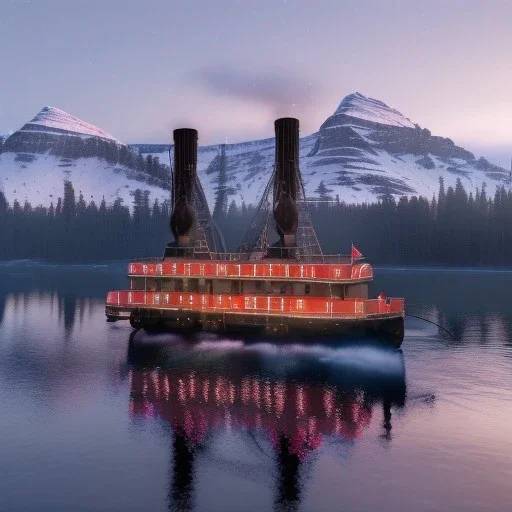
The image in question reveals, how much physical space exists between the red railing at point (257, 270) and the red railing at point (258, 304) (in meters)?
2.12

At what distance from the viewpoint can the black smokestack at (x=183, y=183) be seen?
67625 mm

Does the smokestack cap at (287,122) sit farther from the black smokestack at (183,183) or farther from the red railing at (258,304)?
the red railing at (258,304)

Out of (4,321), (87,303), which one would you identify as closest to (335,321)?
(4,321)

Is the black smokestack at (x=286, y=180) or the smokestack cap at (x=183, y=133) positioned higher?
the smokestack cap at (x=183, y=133)

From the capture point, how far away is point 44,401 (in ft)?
126

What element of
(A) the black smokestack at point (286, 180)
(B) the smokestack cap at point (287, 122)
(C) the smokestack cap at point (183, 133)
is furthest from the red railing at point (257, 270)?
(C) the smokestack cap at point (183, 133)

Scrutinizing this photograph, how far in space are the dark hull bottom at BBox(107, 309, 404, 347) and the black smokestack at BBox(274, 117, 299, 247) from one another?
10496mm

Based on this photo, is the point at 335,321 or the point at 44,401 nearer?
the point at 44,401

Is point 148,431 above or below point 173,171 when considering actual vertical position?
below

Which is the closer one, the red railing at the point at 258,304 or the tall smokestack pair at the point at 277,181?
the red railing at the point at 258,304

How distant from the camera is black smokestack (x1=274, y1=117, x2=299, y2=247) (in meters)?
60.6

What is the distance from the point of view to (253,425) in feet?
107

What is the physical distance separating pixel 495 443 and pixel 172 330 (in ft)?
128

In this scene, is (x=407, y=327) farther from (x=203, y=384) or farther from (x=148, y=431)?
(x=148, y=431)
